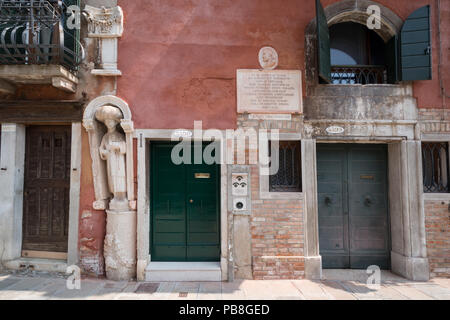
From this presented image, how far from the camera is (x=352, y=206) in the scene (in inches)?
204

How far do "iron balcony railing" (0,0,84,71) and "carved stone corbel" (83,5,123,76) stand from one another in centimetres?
32

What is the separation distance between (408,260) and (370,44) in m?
4.04

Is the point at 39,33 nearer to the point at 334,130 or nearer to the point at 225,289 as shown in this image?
the point at 225,289

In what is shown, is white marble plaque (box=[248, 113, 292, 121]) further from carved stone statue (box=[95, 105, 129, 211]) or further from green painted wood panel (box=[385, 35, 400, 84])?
carved stone statue (box=[95, 105, 129, 211])

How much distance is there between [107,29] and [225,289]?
4.80 metres

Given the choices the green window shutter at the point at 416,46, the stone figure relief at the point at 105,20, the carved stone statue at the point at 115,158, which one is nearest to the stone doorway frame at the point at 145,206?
the carved stone statue at the point at 115,158

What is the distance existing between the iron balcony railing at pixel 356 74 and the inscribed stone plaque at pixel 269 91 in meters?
0.81

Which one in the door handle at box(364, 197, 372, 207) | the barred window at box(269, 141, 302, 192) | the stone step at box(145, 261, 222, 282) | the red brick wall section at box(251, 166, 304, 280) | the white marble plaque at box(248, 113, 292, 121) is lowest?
the stone step at box(145, 261, 222, 282)

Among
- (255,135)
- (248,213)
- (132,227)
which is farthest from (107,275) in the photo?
(255,135)

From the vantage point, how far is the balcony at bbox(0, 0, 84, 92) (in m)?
4.33

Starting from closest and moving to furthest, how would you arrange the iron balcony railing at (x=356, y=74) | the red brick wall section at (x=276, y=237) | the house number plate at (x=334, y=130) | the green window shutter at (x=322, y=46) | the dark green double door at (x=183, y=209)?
the green window shutter at (x=322, y=46) < the red brick wall section at (x=276, y=237) < the house number plate at (x=334, y=130) < the dark green double door at (x=183, y=209) < the iron balcony railing at (x=356, y=74)

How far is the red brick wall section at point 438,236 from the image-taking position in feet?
15.6

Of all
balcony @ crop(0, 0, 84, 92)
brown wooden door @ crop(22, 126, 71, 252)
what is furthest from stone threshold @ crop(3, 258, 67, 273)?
balcony @ crop(0, 0, 84, 92)

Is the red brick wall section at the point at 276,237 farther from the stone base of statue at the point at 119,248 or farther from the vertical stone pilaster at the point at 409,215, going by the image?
the stone base of statue at the point at 119,248
